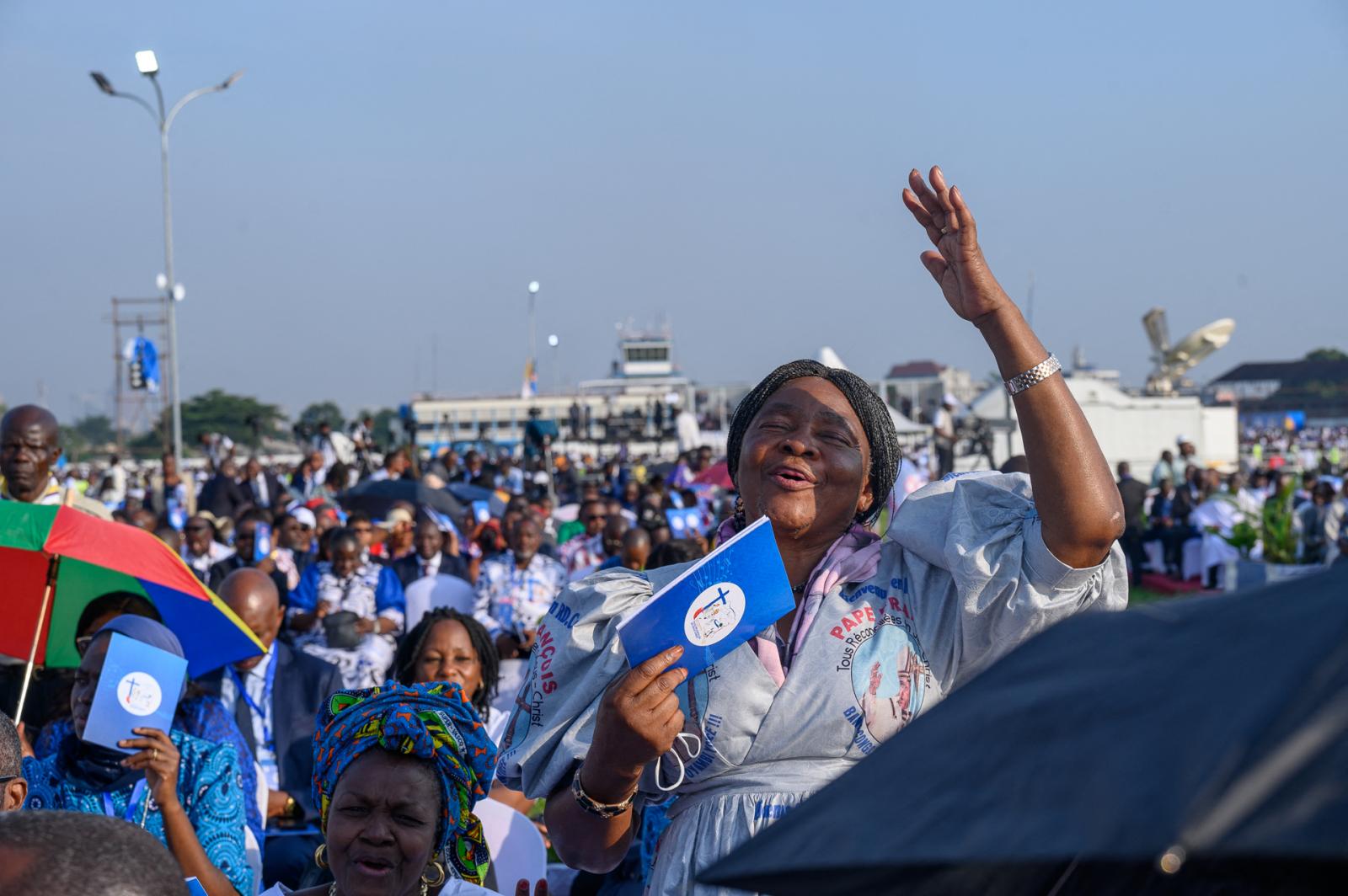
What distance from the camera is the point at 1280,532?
1402 centimetres

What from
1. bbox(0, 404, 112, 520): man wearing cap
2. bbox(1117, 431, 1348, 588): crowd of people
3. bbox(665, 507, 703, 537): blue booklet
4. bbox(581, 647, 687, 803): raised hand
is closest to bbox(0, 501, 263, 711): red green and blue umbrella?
bbox(0, 404, 112, 520): man wearing cap

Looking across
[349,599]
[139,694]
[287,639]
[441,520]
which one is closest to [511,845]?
[139,694]

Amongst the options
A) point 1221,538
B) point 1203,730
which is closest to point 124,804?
point 1203,730

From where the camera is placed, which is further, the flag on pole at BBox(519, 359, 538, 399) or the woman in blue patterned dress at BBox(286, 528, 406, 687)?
the flag on pole at BBox(519, 359, 538, 399)

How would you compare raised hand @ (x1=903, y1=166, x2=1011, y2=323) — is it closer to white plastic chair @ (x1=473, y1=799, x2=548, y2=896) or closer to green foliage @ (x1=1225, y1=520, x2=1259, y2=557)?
white plastic chair @ (x1=473, y1=799, x2=548, y2=896)

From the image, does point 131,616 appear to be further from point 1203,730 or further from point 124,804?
point 1203,730

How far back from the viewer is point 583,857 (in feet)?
7.75

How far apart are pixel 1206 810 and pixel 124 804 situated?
3.50 metres

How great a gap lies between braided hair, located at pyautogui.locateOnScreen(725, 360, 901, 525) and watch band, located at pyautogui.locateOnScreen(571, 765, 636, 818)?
627mm

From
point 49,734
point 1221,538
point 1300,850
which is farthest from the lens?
point 1221,538

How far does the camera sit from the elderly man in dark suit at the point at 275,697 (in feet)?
18.2

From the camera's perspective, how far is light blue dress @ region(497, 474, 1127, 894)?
2230mm

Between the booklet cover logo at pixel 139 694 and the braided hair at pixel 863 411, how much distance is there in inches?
74.0

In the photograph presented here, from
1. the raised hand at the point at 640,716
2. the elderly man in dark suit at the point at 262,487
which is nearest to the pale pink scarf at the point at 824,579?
the raised hand at the point at 640,716
